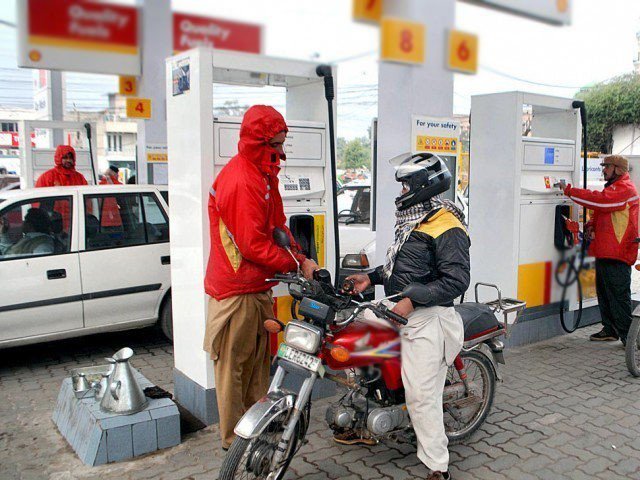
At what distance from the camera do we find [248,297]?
12.4 ft

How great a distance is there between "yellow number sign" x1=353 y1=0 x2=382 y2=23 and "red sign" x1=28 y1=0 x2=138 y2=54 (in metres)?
0.82

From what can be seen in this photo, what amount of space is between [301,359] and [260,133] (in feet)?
4.38

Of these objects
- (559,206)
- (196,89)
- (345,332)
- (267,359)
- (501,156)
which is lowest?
(267,359)

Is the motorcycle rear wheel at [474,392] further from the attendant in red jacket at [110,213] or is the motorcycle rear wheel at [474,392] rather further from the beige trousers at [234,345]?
the attendant in red jacket at [110,213]

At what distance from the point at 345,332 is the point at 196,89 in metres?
1.91

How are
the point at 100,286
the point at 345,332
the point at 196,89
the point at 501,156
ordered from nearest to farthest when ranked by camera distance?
the point at 345,332, the point at 196,89, the point at 100,286, the point at 501,156

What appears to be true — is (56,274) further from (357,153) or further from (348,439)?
(357,153)

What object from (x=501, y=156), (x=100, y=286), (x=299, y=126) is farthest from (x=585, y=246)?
(x=100, y=286)

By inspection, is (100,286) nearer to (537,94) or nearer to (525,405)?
(525,405)

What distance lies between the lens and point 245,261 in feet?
12.2

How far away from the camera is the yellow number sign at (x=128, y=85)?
1.69 meters

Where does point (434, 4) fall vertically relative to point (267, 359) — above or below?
above

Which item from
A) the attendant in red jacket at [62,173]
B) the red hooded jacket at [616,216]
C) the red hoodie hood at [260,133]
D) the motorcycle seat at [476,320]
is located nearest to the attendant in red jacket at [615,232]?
the red hooded jacket at [616,216]

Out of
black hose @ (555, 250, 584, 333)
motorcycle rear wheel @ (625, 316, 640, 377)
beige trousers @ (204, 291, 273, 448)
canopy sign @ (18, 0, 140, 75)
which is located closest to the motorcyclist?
beige trousers @ (204, 291, 273, 448)
